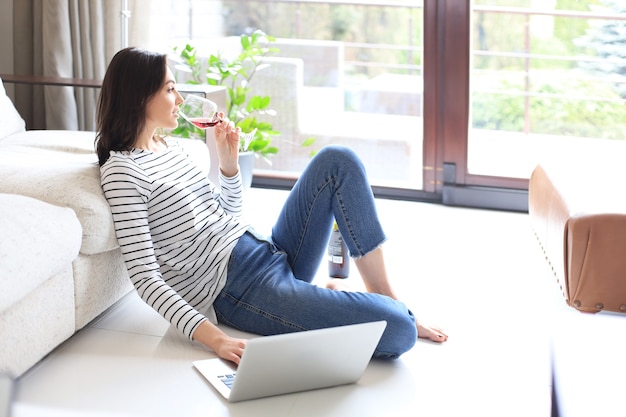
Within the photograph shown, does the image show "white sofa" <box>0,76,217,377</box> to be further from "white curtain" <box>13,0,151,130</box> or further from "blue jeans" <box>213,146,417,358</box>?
"white curtain" <box>13,0,151,130</box>

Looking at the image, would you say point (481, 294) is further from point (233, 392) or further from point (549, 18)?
point (549, 18)

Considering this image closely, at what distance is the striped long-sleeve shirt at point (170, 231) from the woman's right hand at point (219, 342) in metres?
0.02

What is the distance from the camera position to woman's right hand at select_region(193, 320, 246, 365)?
7.36 ft

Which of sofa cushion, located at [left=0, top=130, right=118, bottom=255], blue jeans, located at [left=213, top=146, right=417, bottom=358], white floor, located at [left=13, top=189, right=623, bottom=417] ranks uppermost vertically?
sofa cushion, located at [left=0, top=130, right=118, bottom=255]

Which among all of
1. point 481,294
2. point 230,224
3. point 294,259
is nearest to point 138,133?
point 230,224

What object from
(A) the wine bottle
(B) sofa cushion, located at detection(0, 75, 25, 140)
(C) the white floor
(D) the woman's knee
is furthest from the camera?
(B) sofa cushion, located at detection(0, 75, 25, 140)

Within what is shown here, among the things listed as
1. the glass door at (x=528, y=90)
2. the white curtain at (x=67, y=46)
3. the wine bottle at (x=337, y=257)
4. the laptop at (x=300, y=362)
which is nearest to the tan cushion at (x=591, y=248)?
the laptop at (x=300, y=362)

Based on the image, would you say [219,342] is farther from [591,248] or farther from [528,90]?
[528,90]

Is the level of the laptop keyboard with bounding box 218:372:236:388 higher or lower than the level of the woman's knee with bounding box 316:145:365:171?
lower

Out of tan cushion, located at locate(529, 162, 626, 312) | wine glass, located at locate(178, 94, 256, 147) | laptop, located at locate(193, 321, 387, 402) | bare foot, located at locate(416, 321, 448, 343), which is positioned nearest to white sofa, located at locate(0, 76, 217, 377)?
wine glass, located at locate(178, 94, 256, 147)

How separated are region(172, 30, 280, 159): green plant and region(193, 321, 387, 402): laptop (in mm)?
1980

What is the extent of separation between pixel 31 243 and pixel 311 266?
81 cm

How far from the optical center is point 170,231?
7.89 ft

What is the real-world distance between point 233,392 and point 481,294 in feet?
3.67
